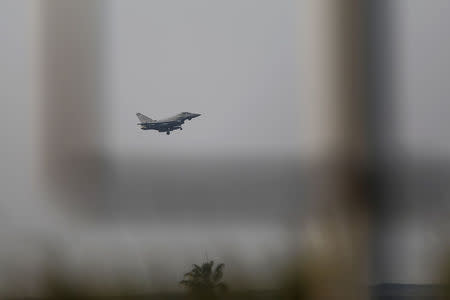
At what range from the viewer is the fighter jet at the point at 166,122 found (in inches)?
28.7

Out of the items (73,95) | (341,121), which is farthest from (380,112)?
(73,95)

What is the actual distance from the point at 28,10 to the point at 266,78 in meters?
0.36

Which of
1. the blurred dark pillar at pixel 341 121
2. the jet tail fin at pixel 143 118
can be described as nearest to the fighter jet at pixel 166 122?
the jet tail fin at pixel 143 118

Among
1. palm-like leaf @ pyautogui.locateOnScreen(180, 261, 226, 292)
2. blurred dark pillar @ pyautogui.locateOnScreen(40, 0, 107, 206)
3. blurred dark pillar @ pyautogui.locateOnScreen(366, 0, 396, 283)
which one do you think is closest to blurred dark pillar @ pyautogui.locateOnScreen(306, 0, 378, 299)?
blurred dark pillar @ pyautogui.locateOnScreen(366, 0, 396, 283)

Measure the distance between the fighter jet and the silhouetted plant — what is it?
22 cm

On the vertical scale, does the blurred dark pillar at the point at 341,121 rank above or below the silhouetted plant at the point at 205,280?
above

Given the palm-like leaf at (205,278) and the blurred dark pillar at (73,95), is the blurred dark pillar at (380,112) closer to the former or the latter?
the palm-like leaf at (205,278)

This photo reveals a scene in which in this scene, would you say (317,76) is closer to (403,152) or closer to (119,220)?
(403,152)

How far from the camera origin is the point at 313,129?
771 millimetres

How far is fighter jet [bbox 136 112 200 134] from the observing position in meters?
0.73

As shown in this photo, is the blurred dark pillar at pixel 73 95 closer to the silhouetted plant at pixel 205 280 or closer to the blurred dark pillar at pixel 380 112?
the silhouetted plant at pixel 205 280

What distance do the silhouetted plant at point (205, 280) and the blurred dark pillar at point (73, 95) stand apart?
0.20 m

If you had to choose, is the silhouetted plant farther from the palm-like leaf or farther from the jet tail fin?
the jet tail fin

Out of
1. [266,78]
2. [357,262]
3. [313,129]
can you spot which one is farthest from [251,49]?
[357,262]
